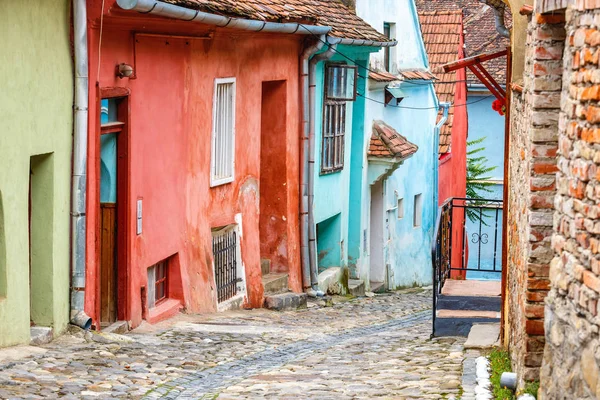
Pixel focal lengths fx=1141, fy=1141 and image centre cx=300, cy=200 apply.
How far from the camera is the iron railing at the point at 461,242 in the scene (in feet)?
44.1

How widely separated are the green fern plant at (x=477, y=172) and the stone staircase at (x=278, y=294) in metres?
17.7

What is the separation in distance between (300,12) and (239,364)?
7262 mm

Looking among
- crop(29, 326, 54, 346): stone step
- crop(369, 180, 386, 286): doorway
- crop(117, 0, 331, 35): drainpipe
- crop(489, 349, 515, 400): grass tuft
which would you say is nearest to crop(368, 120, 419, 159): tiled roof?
crop(369, 180, 386, 286): doorway

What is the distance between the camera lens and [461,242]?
19828 mm

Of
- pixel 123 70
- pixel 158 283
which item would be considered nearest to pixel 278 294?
pixel 158 283

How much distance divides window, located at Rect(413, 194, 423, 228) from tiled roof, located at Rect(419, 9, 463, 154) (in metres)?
2.05

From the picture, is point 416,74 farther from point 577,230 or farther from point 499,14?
point 577,230

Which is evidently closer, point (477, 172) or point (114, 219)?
point (114, 219)

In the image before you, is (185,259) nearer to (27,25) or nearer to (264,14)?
(264,14)

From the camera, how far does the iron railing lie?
13.4 metres

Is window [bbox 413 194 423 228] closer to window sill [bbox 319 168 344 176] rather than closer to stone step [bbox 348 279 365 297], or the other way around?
stone step [bbox 348 279 365 297]

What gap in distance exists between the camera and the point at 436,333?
12.2 meters

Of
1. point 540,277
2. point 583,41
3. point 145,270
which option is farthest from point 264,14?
point 583,41

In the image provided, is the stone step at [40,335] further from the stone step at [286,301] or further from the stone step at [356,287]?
the stone step at [356,287]
